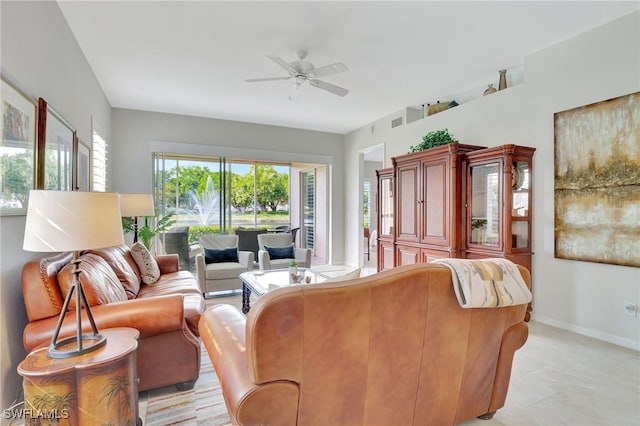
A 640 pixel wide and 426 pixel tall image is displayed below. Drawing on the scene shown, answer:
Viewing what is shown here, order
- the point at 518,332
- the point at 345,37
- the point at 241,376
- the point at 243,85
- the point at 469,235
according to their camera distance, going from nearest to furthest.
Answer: the point at 241,376 < the point at 518,332 < the point at 345,37 < the point at 469,235 < the point at 243,85

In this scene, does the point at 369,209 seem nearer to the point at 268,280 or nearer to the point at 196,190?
the point at 196,190

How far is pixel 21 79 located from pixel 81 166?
1606mm

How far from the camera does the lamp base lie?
146cm

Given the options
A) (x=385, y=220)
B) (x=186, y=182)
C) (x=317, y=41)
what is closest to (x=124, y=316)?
(x=317, y=41)

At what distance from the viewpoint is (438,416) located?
1.54 metres

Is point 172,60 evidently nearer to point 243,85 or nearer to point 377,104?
point 243,85

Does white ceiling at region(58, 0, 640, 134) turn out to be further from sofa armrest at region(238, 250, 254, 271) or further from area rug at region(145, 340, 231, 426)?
area rug at region(145, 340, 231, 426)

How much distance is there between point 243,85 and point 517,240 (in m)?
3.79

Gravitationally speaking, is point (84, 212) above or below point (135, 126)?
below

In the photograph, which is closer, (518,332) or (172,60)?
(518,332)

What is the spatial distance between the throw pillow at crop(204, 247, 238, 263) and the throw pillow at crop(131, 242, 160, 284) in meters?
1.16

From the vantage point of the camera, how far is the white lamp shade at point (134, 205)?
3.65 metres

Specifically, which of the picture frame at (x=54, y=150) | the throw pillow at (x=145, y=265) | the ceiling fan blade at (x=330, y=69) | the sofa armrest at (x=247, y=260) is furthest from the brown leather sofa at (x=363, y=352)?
the sofa armrest at (x=247, y=260)


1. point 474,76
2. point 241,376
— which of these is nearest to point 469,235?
point 474,76
